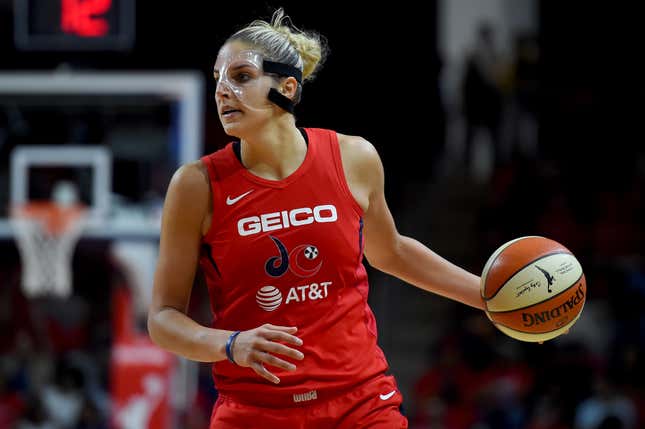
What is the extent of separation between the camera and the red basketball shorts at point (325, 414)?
3.51m

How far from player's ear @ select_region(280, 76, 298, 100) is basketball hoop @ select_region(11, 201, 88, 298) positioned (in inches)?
240

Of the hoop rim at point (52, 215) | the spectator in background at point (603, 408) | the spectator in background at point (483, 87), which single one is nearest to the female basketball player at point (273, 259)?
the spectator in background at point (603, 408)

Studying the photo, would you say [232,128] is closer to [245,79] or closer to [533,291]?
[245,79]

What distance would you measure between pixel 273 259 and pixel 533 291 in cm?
94

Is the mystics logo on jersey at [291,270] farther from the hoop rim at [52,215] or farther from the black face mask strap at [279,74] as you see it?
the hoop rim at [52,215]

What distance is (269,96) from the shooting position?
3709 millimetres

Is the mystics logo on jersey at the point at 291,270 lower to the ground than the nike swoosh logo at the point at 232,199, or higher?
lower

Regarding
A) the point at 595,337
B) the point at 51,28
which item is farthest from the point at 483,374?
the point at 51,28

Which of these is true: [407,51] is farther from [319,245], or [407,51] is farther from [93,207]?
[319,245]

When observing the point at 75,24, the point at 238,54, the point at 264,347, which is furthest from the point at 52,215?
the point at 264,347

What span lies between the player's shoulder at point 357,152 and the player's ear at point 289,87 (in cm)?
22

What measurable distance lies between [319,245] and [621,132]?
9941 mm

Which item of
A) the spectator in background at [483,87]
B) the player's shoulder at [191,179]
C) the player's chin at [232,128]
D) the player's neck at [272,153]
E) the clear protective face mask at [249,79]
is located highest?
the clear protective face mask at [249,79]

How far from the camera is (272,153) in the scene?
372 cm
